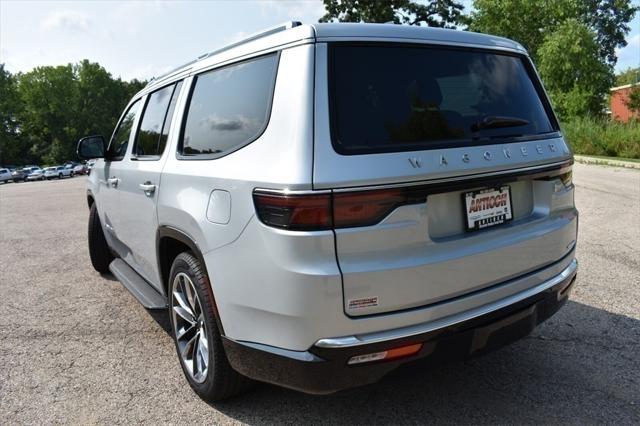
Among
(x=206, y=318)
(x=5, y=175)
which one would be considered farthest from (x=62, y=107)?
(x=206, y=318)

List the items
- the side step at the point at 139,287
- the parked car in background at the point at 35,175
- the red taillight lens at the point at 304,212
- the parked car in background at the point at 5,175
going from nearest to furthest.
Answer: the red taillight lens at the point at 304,212, the side step at the point at 139,287, the parked car in background at the point at 5,175, the parked car in background at the point at 35,175

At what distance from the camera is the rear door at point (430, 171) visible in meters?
2.12

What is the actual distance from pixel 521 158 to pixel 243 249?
4.76 ft

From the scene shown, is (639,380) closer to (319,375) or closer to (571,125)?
(319,375)

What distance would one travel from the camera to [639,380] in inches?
117

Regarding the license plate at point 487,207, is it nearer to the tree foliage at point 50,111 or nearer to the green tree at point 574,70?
the green tree at point 574,70

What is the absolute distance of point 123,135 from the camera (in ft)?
14.9

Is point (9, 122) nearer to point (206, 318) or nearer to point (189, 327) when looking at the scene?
point (189, 327)

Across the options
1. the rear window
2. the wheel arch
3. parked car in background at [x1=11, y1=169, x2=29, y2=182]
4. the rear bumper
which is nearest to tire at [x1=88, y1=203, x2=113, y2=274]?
the wheel arch

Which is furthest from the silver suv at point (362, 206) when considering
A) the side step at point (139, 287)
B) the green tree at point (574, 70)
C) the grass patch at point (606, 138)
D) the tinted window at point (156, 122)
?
the green tree at point (574, 70)

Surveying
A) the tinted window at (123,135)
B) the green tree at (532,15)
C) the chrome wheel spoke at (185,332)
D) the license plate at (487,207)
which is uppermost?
the green tree at (532,15)

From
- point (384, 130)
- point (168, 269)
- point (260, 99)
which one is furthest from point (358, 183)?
point (168, 269)

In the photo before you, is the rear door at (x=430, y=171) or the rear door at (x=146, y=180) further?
the rear door at (x=146, y=180)

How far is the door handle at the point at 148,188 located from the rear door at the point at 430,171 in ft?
5.06
